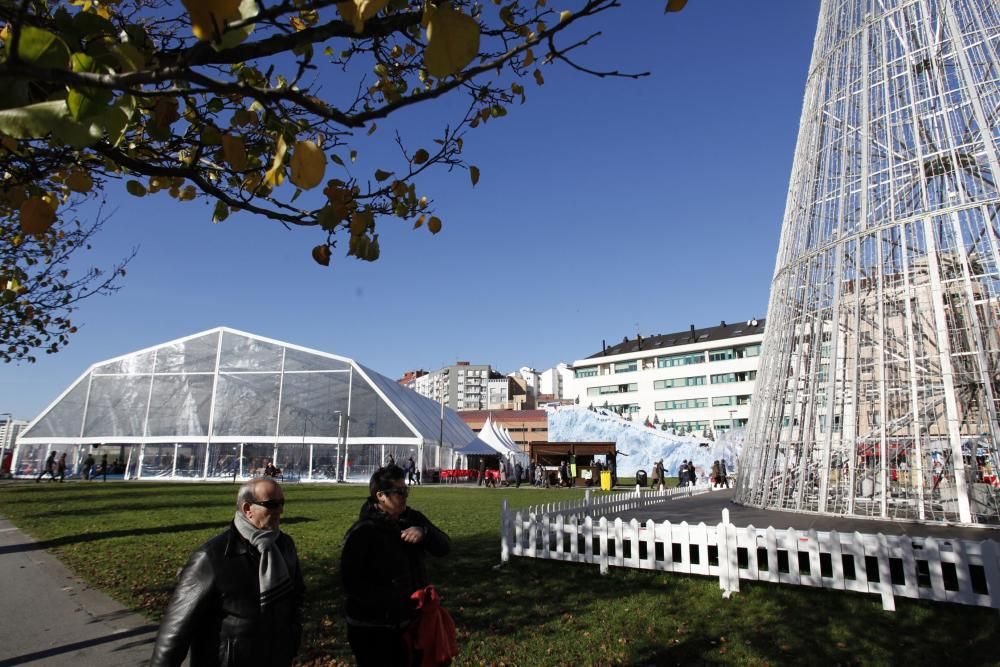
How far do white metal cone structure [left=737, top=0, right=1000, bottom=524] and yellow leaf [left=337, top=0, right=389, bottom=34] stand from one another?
421 inches

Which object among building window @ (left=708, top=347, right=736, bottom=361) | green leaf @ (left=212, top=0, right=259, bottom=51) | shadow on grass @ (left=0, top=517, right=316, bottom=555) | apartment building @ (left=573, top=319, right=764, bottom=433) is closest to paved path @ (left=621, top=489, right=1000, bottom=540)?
green leaf @ (left=212, top=0, right=259, bottom=51)

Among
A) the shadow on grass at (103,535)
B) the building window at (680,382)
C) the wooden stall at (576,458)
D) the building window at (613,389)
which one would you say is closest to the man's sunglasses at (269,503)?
the shadow on grass at (103,535)

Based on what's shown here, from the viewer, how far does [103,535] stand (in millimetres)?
11039

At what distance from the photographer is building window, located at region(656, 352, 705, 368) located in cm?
6875

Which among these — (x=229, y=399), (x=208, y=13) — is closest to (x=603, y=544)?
(x=208, y=13)

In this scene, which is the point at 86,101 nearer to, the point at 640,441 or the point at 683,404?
the point at 640,441

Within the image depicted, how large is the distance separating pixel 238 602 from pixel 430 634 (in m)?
1.04

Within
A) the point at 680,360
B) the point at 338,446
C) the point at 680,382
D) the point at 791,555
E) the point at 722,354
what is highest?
the point at 722,354

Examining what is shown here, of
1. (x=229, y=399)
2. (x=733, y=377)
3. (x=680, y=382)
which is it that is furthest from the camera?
(x=680, y=382)

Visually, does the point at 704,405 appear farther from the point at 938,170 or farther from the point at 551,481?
the point at 938,170

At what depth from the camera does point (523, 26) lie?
3.87 m

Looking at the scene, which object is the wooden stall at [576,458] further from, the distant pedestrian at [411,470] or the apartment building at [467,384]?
the apartment building at [467,384]

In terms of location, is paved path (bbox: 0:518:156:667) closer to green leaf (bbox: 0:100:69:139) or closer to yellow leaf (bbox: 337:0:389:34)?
green leaf (bbox: 0:100:69:139)

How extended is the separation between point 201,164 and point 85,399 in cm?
4286
